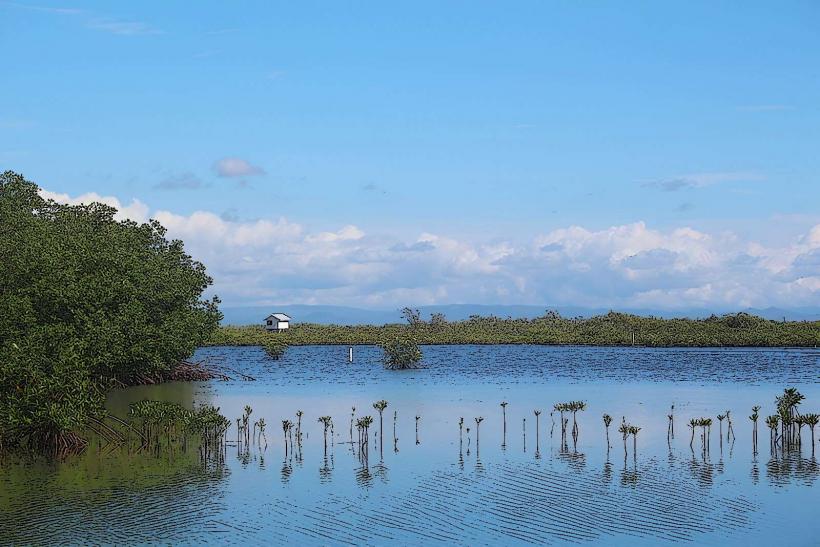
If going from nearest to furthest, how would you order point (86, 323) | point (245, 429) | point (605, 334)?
point (245, 429) → point (86, 323) → point (605, 334)

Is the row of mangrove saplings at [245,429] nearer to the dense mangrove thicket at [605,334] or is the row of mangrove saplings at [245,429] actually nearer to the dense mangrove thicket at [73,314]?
the dense mangrove thicket at [73,314]

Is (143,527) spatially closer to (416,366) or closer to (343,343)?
(416,366)

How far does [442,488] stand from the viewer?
2584 cm

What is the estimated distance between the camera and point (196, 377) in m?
63.9

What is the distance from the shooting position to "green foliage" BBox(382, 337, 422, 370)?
247 feet

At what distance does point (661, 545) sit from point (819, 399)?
105 feet

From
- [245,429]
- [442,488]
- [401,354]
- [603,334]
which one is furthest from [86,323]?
[603,334]

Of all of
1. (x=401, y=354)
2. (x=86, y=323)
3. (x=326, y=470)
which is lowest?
(x=326, y=470)

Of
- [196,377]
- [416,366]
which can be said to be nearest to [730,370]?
[416,366]

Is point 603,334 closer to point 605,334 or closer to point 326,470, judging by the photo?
point 605,334

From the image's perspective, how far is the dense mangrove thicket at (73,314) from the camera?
94.0 feet

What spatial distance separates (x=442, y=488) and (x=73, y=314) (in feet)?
61.4

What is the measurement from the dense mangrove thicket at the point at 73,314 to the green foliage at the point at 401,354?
17991 millimetres

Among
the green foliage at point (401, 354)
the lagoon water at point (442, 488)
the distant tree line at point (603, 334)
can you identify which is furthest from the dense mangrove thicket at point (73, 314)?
the distant tree line at point (603, 334)
